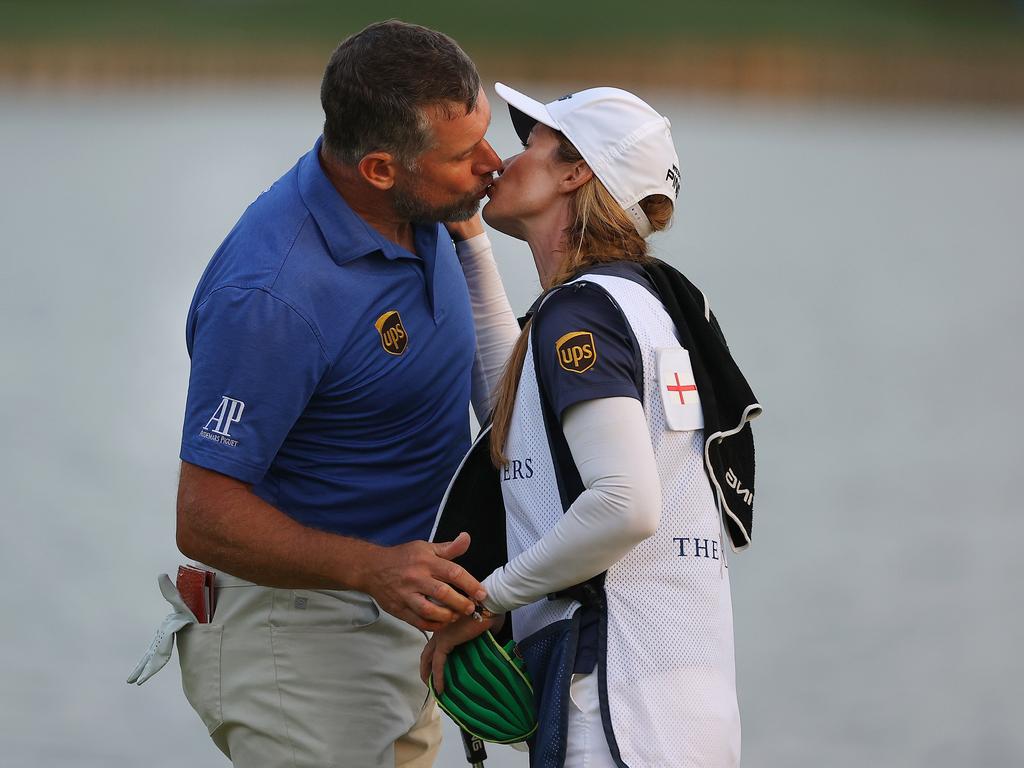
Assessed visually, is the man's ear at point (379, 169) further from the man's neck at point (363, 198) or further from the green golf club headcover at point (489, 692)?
the green golf club headcover at point (489, 692)

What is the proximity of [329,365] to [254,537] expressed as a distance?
347 mm

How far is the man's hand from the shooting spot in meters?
2.54

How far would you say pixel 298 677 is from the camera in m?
2.92

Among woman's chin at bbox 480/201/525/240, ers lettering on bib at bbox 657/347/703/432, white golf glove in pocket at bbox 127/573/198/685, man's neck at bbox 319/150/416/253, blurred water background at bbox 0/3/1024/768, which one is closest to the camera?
ers lettering on bib at bbox 657/347/703/432

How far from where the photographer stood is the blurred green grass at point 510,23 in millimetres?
28375

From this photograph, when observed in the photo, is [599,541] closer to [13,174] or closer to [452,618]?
[452,618]

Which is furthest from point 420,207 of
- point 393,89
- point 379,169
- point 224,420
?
point 224,420

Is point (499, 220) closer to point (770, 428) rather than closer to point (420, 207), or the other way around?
point (420, 207)

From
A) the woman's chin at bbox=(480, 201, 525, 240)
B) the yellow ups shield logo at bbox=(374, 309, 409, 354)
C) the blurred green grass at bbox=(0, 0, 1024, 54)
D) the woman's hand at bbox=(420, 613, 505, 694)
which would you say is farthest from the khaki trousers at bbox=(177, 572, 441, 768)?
the blurred green grass at bbox=(0, 0, 1024, 54)

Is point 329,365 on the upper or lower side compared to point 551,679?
upper

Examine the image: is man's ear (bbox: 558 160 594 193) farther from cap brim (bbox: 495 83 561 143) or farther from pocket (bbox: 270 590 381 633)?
pocket (bbox: 270 590 381 633)

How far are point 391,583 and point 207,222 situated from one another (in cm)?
1134

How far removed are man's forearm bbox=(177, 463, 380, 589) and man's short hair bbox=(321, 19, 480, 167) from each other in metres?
0.69

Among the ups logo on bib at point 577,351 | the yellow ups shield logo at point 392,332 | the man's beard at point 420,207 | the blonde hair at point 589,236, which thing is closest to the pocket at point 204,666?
the yellow ups shield logo at point 392,332
